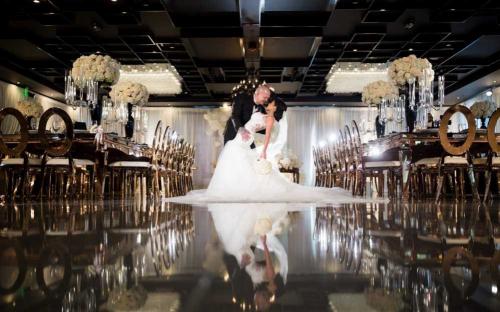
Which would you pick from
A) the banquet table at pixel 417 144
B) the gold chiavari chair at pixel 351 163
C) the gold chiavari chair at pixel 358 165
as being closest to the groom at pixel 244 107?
the banquet table at pixel 417 144

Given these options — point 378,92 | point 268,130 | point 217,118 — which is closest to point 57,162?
point 268,130

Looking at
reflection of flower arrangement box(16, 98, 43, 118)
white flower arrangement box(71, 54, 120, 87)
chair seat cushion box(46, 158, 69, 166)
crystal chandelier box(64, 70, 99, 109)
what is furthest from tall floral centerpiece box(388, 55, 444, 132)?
reflection of flower arrangement box(16, 98, 43, 118)

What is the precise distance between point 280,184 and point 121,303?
4.21 meters

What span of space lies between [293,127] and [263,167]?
41.4ft

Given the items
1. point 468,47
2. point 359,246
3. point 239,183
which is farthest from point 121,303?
point 468,47

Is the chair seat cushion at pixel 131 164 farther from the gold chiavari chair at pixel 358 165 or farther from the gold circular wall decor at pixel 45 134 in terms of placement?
the gold chiavari chair at pixel 358 165

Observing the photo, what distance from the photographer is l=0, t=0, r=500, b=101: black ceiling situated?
8.05 m

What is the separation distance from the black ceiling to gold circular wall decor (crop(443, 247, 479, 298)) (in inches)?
284

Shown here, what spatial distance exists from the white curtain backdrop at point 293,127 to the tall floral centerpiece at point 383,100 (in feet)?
28.3

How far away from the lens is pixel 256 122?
16.3ft

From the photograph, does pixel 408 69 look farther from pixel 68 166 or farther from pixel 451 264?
pixel 451 264

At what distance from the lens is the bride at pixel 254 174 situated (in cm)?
459

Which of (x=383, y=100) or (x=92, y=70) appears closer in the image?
(x=92, y=70)

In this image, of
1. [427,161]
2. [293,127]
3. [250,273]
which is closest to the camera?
[250,273]
